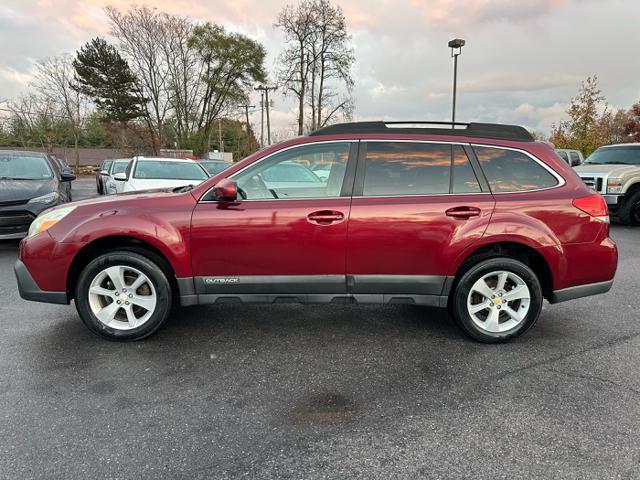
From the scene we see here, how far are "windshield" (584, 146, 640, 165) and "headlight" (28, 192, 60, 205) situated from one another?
499 inches

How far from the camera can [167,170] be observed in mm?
9555

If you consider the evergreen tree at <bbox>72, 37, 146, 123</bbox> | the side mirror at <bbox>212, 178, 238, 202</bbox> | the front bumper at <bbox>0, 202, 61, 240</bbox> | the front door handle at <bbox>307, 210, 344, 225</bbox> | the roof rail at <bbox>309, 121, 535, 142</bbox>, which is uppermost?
the evergreen tree at <bbox>72, 37, 146, 123</bbox>

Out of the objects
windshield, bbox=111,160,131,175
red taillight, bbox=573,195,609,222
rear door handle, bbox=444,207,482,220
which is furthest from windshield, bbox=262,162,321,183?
windshield, bbox=111,160,131,175

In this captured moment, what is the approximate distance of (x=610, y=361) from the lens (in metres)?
3.41

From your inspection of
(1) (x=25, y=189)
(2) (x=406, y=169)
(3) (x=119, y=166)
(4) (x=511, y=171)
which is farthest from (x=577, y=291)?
(3) (x=119, y=166)

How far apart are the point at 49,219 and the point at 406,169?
3.04 meters

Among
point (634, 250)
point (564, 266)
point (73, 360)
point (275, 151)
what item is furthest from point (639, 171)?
point (73, 360)

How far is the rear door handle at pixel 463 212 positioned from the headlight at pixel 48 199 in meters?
6.61

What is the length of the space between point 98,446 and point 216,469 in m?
0.70

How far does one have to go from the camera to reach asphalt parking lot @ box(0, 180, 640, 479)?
7.41 ft

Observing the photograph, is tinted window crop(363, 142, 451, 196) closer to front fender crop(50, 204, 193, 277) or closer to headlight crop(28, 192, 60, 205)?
front fender crop(50, 204, 193, 277)

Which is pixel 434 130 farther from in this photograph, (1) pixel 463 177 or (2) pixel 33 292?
(2) pixel 33 292

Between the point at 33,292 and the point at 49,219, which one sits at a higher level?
the point at 49,219

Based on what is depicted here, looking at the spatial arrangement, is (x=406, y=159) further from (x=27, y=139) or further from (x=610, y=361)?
(x=27, y=139)
